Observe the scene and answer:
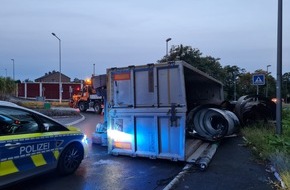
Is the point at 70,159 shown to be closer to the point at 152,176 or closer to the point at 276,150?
the point at 152,176

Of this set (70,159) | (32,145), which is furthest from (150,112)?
(32,145)

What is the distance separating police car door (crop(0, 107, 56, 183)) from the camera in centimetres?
523

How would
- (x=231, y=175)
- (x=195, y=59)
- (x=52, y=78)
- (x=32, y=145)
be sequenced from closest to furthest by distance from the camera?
1. (x=32, y=145)
2. (x=231, y=175)
3. (x=195, y=59)
4. (x=52, y=78)

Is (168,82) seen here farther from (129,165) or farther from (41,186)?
(41,186)

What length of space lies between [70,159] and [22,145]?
60.1 inches

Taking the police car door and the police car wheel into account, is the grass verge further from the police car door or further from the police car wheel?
the police car door

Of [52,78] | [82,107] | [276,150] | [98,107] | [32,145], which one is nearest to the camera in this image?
[32,145]

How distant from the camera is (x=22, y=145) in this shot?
18.0 feet

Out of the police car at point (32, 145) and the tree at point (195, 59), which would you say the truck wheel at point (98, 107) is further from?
the police car at point (32, 145)

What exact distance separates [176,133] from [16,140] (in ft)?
12.6

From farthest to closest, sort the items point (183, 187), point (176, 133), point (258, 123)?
point (258, 123), point (176, 133), point (183, 187)

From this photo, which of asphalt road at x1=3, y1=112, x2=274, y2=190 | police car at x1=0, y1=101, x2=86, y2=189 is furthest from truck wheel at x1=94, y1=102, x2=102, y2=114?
police car at x1=0, y1=101, x2=86, y2=189

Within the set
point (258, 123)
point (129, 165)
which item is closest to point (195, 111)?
point (258, 123)

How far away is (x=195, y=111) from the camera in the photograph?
11891mm
